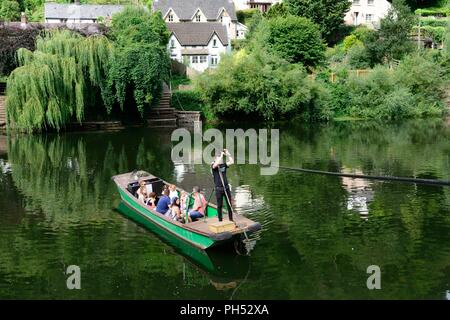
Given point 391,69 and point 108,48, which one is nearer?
point 108,48

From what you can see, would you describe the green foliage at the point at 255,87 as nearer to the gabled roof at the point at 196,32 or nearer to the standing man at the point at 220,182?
the gabled roof at the point at 196,32

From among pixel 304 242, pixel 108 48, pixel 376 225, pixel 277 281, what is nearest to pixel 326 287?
pixel 277 281

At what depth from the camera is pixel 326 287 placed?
11.7 metres

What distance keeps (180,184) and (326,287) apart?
10.5 metres

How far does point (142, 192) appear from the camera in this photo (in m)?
17.3

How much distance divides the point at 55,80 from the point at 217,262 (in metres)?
23.3

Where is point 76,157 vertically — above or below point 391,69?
below

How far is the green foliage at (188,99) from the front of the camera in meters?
42.8

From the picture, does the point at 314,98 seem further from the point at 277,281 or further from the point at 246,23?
the point at 277,281

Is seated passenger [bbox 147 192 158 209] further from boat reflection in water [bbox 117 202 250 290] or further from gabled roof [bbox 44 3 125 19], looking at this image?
gabled roof [bbox 44 3 125 19]

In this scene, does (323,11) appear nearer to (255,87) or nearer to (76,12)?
(255,87)

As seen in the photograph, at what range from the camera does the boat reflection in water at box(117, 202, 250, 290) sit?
12.3m

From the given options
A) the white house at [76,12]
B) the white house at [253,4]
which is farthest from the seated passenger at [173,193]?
the white house at [253,4]

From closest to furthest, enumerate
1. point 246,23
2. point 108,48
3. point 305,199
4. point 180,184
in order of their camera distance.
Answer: point 305,199 < point 180,184 < point 108,48 < point 246,23
